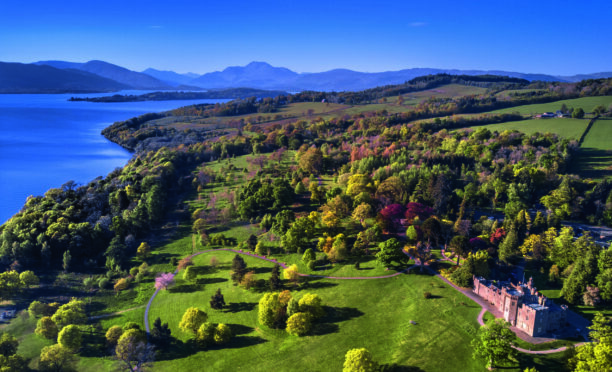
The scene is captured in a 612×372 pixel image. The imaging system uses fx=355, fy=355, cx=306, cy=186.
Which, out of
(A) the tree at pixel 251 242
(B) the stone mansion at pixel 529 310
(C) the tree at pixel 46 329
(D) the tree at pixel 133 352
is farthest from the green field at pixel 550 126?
(C) the tree at pixel 46 329

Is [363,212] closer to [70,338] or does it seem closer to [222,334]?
[222,334]

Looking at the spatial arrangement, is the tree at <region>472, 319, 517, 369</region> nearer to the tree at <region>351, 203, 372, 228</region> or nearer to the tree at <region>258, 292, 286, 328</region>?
the tree at <region>258, 292, 286, 328</region>

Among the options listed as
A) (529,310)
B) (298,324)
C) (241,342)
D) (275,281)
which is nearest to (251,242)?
(275,281)

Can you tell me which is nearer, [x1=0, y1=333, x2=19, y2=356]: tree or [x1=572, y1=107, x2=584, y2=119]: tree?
[x1=0, y1=333, x2=19, y2=356]: tree

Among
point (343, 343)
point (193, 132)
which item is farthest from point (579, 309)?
point (193, 132)

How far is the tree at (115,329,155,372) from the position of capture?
47.5 m

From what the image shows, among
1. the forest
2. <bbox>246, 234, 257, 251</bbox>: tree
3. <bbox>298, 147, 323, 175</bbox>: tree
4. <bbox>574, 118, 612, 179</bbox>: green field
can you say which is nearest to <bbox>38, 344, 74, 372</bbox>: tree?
the forest

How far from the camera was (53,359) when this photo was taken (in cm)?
4781

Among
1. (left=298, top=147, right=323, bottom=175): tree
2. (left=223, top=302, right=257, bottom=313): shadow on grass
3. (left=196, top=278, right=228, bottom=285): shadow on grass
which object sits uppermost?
(left=298, top=147, right=323, bottom=175): tree

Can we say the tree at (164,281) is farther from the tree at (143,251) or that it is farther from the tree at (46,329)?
the tree at (46,329)

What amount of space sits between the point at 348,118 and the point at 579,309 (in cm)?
15218

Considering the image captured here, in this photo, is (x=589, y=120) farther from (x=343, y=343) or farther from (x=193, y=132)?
(x=193, y=132)

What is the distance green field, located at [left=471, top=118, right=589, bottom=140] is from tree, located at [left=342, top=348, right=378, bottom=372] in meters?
115

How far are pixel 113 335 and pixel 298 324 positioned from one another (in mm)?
27218
